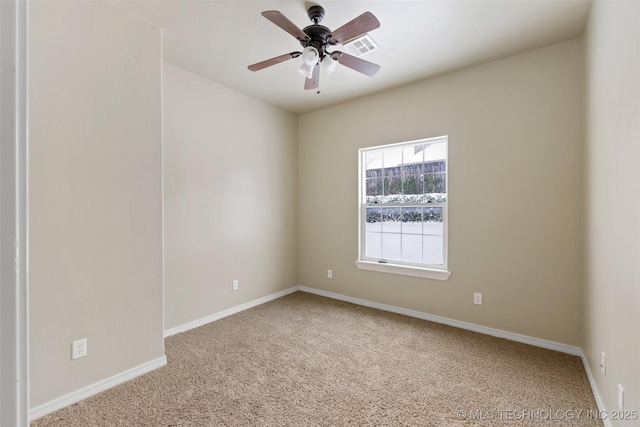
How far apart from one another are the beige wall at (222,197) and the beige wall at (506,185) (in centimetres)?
125

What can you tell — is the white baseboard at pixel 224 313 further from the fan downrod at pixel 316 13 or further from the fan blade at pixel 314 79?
the fan downrod at pixel 316 13

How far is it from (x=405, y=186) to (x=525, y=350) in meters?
1.99

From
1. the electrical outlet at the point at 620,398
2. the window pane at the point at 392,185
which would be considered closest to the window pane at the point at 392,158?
the window pane at the point at 392,185

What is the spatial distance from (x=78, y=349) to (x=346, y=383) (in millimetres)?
1834

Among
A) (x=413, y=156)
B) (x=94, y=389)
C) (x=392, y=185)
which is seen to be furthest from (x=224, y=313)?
(x=413, y=156)

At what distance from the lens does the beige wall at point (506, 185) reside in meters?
2.58

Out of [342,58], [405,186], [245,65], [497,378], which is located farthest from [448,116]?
[497,378]

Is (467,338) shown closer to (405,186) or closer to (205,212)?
(405,186)

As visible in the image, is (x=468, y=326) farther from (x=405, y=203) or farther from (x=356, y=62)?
(x=356, y=62)

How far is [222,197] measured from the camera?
3471 millimetres

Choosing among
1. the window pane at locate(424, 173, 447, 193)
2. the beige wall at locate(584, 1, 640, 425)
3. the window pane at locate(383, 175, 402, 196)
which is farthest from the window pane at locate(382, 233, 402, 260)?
the beige wall at locate(584, 1, 640, 425)

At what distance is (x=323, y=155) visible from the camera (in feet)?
14.0

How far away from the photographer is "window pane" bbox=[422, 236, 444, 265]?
132 inches

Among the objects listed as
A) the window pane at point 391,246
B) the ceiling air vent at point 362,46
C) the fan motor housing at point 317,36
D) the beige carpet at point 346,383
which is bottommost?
the beige carpet at point 346,383
